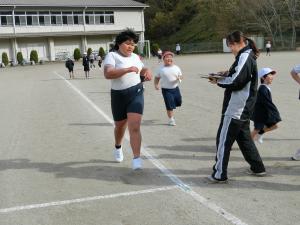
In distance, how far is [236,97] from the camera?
5.66 metres

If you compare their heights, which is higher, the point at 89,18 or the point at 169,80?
the point at 89,18

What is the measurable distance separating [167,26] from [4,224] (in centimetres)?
7631

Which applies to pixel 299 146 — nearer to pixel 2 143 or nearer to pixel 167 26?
pixel 2 143

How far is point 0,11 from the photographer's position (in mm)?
59844

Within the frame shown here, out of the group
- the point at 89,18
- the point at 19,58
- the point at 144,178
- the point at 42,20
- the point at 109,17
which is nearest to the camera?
the point at 144,178

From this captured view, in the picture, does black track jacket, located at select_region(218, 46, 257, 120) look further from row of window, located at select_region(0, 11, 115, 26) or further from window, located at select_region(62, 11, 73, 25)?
window, located at select_region(62, 11, 73, 25)

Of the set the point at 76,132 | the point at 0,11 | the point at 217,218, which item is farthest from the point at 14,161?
the point at 0,11

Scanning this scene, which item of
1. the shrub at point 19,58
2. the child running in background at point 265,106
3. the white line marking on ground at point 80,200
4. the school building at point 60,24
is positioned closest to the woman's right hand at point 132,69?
the white line marking on ground at point 80,200

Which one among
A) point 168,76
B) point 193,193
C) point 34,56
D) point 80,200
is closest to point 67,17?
point 34,56

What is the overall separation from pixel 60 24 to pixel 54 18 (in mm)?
1182

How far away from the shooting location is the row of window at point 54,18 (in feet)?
200

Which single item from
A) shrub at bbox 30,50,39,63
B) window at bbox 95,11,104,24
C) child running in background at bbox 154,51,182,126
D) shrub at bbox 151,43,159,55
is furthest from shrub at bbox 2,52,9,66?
child running in background at bbox 154,51,182,126

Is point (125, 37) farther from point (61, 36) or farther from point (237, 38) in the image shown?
point (61, 36)

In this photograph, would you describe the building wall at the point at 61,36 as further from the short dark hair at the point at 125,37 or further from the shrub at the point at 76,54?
the short dark hair at the point at 125,37
